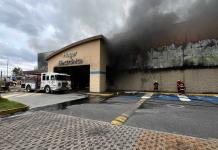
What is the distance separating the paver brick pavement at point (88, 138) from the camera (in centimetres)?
414

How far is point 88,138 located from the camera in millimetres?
4680

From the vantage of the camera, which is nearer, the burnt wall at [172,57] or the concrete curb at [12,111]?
the concrete curb at [12,111]

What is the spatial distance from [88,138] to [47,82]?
52.9 feet

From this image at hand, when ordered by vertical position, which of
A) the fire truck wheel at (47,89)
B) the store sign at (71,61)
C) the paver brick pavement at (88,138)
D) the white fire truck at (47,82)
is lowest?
the paver brick pavement at (88,138)

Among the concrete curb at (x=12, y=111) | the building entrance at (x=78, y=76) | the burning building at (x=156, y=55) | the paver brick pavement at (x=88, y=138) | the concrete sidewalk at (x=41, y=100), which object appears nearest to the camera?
the paver brick pavement at (x=88, y=138)

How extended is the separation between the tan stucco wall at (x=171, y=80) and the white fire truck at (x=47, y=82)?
6250 mm


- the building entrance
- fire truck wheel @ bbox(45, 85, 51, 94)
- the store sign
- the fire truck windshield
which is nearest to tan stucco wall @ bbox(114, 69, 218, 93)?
the store sign

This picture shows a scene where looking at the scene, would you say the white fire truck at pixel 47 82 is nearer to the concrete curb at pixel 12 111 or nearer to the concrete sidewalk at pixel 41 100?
the concrete sidewalk at pixel 41 100

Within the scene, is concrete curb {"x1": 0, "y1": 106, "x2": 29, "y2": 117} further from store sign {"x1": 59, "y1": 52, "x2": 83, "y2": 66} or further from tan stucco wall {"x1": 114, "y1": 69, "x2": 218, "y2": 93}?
tan stucco wall {"x1": 114, "y1": 69, "x2": 218, "y2": 93}

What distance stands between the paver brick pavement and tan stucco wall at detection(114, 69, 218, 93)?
46.7ft

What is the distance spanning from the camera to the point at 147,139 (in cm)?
457

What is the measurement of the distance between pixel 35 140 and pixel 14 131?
4.04 ft

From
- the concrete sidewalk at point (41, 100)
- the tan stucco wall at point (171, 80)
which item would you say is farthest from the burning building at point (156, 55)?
the concrete sidewalk at point (41, 100)

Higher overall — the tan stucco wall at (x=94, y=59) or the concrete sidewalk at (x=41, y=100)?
the tan stucco wall at (x=94, y=59)
